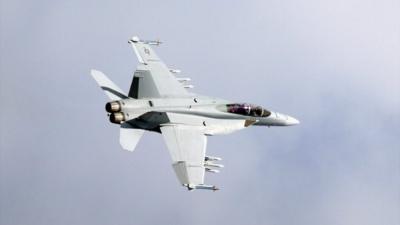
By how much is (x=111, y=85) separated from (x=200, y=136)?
7.41 meters

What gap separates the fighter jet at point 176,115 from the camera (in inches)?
3482

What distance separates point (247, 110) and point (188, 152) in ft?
27.1

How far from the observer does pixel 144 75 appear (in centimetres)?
9362

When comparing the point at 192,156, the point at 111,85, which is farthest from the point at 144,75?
the point at 192,156

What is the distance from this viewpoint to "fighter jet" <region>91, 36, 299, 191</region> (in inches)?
3482

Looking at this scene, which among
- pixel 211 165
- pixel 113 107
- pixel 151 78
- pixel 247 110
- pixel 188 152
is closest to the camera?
pixel 188 152

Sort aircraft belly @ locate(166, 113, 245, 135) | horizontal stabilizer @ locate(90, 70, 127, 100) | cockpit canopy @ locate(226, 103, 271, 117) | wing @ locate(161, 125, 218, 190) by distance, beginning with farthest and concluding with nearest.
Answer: cockpit canopy @ locate(226, 103, 271, 117) < horizontal stabilizer @ locate(90, 70, 127, 100) < aircraft belly @ locate(166, 113, 245, 135) < wing @ locate(161, 125, 218, 190)

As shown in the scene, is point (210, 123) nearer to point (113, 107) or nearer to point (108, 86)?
point (113, 107)

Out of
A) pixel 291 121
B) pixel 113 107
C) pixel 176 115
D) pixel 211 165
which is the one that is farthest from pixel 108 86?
pixel 291 121

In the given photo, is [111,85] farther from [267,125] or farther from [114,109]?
[267,125]

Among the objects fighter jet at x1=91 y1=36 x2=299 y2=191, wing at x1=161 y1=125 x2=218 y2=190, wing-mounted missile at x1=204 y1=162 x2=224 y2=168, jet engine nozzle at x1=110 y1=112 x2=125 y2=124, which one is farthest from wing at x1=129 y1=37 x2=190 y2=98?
wing-mounted missile at x1=204 y1=162 x2=224 y2=168

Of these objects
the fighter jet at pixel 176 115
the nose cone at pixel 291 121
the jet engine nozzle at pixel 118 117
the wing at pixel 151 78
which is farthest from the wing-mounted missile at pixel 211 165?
the nose cone at pixel 291 121

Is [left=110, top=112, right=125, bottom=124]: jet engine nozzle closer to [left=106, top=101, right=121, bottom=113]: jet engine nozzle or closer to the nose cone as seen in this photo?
[left=106, top=101, right=121, bottom=113]: jet engine nozzle

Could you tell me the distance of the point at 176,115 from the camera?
9119cm
